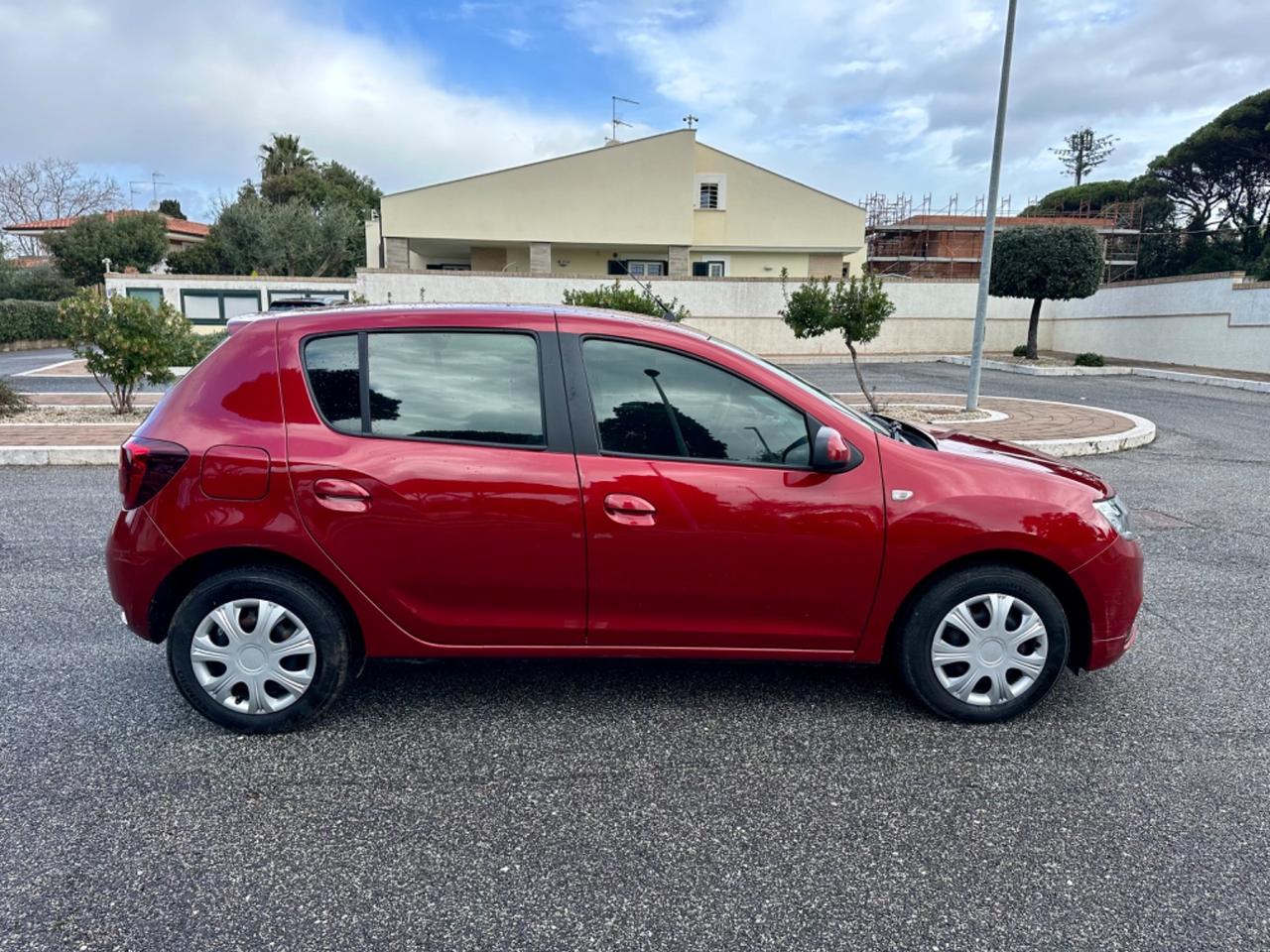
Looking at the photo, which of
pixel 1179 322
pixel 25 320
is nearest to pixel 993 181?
pixel 1179 322

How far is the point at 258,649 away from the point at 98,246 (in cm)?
4049

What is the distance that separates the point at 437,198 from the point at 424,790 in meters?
29.5

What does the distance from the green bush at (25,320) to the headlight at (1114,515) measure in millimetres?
32894

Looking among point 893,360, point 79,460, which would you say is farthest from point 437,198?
point 79,460

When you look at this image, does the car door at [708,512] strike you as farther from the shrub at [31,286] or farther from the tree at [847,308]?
the shrub at [31,286]

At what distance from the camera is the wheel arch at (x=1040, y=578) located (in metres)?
3.25

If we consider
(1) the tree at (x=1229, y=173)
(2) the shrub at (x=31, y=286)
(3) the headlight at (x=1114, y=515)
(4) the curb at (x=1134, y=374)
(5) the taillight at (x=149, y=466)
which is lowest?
(4) the curb at (x=1134, y=374)

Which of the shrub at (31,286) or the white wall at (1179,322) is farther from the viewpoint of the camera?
the shrub at (31,286)

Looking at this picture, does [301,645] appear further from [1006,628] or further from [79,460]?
[79,460]

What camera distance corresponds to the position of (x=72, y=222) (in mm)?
38250

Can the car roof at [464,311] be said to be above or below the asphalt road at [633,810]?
above

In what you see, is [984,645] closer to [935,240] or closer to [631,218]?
[631,218]

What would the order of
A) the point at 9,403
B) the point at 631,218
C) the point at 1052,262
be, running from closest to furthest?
the point at 9,403
the point at 1052,262
the point at 631,218

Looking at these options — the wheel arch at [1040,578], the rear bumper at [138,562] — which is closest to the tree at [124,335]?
the rear bumper at [138,562]
